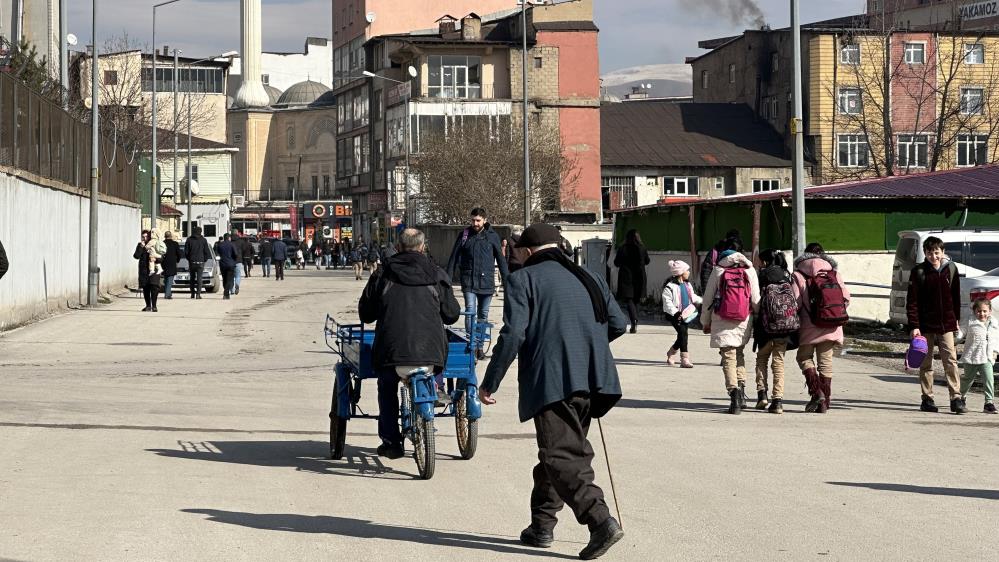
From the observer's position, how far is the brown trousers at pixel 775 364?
1386 centimetres

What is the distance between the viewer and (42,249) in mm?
27203

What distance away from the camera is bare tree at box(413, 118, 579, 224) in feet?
207

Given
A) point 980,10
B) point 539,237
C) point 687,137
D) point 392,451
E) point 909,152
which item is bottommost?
point 392,451

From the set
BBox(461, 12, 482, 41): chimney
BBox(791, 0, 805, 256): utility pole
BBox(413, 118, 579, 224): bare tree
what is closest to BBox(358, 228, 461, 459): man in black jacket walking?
BBox(791, 0, 805, 256): utility pole

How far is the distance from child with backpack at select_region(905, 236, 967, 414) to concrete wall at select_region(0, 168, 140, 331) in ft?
48.0

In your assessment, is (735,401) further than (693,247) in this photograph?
No

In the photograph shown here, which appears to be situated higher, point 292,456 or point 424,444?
point 424,444

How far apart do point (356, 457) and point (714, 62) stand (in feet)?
272

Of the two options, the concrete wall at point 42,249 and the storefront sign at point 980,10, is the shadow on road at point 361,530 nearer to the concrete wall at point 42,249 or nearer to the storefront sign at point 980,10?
the concrete wall at point 42,249

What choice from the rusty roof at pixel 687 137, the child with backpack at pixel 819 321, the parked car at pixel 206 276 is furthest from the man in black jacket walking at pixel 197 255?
the rusty roof at pixel 687 137

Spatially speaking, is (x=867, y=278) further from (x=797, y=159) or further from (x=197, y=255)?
(x=197, y=255)

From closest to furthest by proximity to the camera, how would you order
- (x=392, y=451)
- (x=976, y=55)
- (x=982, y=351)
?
(x=392, y=451) < (x=982, y=351) < (x=976, y=55)

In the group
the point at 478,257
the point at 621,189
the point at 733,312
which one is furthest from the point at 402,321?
the point at 621,189

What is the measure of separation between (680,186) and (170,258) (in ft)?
167
